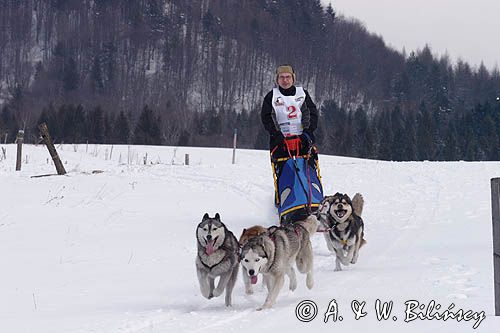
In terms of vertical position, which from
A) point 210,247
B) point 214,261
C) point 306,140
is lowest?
point 214,261

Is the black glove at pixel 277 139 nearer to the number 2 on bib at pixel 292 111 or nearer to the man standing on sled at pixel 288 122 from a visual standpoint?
the man standing on sled at pixel 288 122

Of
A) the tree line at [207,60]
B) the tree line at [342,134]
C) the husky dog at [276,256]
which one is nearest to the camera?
the husky dog at [276,256]

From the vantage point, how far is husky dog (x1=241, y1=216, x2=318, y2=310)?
15.7ft

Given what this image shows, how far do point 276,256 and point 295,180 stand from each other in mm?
2043

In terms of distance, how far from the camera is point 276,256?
4.97 meters

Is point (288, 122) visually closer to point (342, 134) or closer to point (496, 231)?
point (496, 231)

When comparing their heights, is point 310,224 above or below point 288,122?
below

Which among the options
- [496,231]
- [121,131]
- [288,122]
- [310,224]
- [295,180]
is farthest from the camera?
[121,131]

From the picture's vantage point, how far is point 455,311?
402 centimetres

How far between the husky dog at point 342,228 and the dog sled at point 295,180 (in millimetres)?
217

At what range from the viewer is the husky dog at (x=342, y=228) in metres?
6.34

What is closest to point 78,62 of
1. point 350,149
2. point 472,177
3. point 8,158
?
point 350,149

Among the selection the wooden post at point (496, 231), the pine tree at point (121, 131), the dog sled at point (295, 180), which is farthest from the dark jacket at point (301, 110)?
the pine tree at point (121, 131)

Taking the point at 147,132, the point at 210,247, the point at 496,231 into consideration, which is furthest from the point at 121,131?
the point at 496,231
